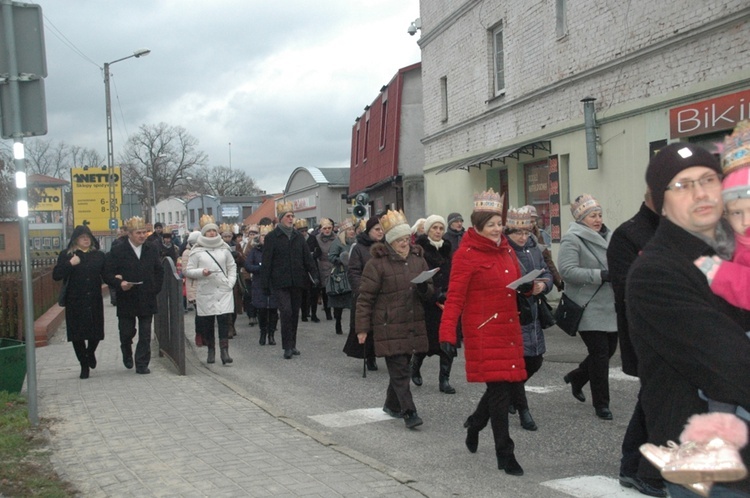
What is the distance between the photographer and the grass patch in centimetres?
546

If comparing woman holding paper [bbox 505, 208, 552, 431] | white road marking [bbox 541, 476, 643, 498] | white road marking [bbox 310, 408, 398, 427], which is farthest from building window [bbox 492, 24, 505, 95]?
white road marking [bbox 541, 476, 643, 498]

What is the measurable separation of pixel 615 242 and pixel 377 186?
30.5 metres

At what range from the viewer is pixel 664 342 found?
8.23ft

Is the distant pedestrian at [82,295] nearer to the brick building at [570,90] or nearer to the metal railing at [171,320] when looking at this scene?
the metal railing at [171,320]

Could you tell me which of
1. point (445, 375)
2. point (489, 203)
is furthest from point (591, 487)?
point (445, 375)

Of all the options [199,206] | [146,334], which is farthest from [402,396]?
[199,206]

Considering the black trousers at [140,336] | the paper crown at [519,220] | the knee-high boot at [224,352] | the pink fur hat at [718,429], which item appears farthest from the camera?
the knee-high boot at [224,352]

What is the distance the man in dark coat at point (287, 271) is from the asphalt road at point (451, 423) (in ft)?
1.68

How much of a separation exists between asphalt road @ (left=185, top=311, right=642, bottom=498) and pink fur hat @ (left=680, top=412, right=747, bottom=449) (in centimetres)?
301

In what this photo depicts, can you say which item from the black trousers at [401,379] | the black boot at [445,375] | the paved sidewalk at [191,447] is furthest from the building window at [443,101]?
the black trousers at [401,379]

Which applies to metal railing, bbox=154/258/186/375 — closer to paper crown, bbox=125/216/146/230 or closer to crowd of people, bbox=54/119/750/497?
crowd of people, bbox=54/119/750/497

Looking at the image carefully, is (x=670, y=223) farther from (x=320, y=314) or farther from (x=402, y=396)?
(x=320, y=314)

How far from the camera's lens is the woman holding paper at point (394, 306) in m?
7.51

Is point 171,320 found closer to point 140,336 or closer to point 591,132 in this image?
point 140,336
